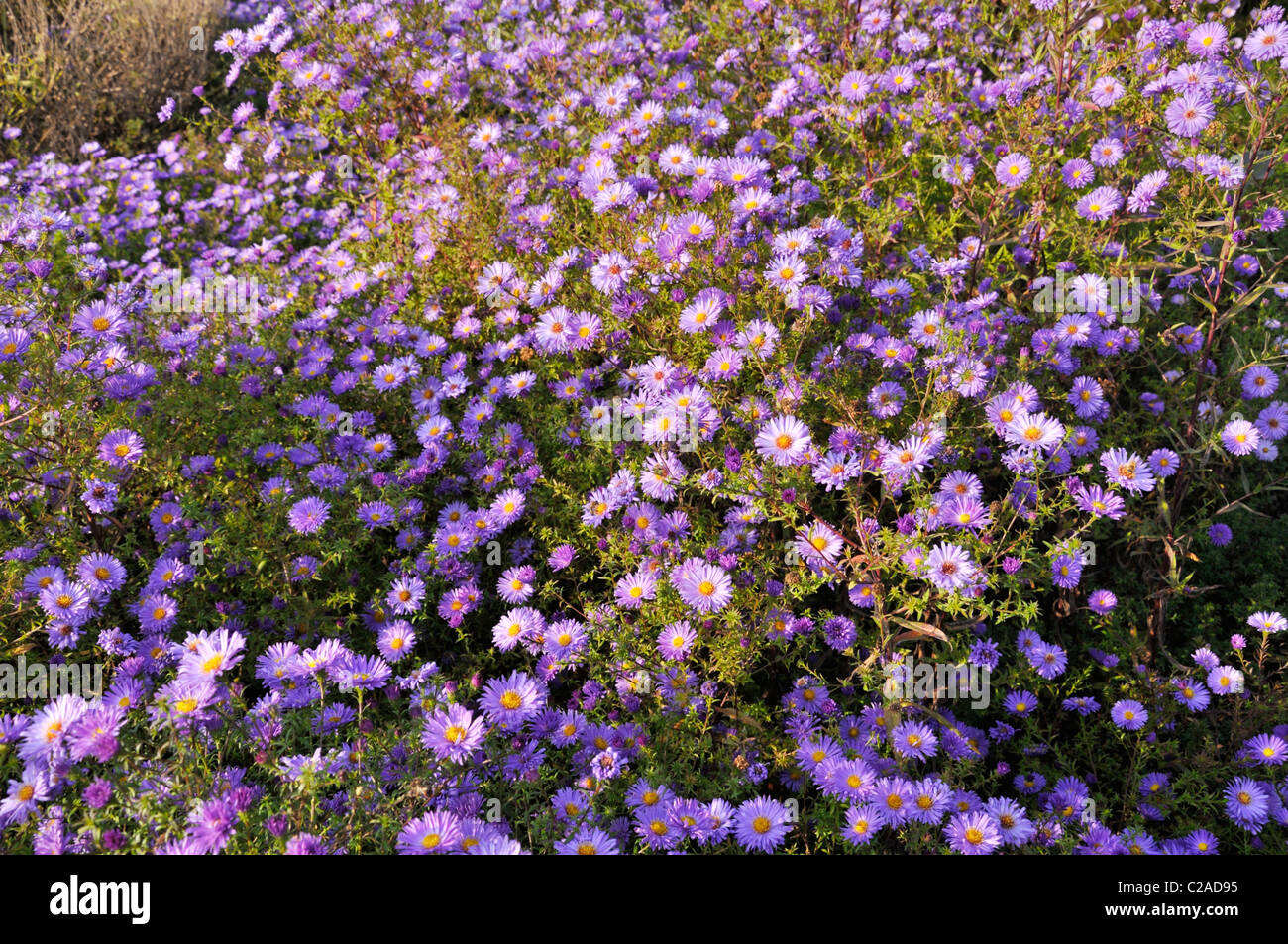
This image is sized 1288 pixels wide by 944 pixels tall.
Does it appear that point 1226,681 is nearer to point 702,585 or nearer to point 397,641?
point 702,585

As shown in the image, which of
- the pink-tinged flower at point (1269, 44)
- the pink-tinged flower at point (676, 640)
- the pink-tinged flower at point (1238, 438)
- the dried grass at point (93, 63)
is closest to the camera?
the pink-tinged flower at point (676, 640)

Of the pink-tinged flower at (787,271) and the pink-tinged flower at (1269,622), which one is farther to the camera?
the pink-tinged flower at (787,271)

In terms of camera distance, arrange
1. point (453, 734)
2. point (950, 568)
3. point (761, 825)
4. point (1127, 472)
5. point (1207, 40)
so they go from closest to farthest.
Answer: point (453, 734)
point (761, 825)
point (950, 568)
point (1127, 472)
point (1207, 40)

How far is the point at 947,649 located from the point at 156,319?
3.27 metres

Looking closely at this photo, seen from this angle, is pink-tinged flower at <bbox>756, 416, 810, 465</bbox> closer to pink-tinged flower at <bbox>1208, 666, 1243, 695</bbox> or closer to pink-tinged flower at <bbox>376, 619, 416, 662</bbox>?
pink-tinged flower at <bbox>376, 619, 416, 662</bbox>

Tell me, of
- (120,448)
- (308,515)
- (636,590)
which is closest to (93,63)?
(120,448)

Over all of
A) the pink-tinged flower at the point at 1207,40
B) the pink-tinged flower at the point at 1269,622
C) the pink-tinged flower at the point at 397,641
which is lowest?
the pink-tinged flower at the point at 1269,622

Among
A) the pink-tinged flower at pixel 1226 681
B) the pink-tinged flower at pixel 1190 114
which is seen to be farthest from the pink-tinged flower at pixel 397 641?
the pink-tinged flower at pixel 1190 114

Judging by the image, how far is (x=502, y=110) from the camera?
4.22m

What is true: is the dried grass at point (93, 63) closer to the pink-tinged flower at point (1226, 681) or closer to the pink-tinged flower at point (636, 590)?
the pink-tinged flower at point (636, 590)

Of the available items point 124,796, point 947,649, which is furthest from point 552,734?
point 947,649

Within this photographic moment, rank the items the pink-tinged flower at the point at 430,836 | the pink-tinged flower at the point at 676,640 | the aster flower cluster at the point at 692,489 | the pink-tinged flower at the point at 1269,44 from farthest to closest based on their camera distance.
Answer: the pink-tinged flower at the point at 1269,44 → the pink-tinged flower at the point at 676,640 → the aster flower cluster at the point at 692,489 → the pink-tinged flower at the point at 430,836

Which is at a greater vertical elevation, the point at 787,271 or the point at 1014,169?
the point at 1014,169

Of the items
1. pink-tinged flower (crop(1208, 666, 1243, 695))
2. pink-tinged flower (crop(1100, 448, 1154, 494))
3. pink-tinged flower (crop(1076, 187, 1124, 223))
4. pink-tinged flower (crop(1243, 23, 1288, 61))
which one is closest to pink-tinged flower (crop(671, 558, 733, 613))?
pink-tinged flower (crop(1100, 448, 1154, 494))
